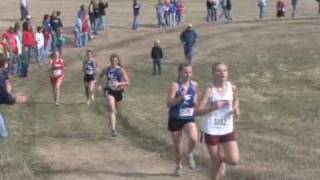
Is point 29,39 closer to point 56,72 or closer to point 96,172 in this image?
point 56,72

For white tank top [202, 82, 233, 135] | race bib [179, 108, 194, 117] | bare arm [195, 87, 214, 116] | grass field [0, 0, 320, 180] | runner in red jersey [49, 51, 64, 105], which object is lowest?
grass field [0, 0, 320, 180]

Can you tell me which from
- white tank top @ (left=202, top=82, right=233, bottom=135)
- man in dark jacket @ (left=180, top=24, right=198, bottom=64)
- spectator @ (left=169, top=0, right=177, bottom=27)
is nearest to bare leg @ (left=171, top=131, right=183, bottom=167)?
white tank top @ (left=202, top=82, right=233, bottom=135)

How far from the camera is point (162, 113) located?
2044 cm

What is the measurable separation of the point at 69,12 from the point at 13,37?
2049cm

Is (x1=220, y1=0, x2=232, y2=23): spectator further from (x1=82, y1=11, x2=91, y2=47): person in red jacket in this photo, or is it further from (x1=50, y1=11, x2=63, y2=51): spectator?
(x1=50, y1=11, x2=63, y2=51): spectator

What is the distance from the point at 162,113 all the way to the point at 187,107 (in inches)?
306

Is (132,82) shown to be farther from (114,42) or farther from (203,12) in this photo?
(203,12)

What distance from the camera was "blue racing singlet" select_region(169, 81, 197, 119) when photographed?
12.6 meters

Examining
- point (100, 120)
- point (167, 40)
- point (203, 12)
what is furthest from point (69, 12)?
point (100, 120)

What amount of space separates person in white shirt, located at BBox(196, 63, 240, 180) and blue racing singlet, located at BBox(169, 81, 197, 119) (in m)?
1.16

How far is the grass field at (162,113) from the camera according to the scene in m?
14.3

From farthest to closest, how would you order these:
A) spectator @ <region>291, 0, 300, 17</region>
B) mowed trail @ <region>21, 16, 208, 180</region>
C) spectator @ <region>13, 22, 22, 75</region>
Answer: spectator @ <region>291, 0, 300, 17</region>
spectator @ <region>13, 22, 22, 75</region>
mowed trail @ <region>21, 16, 208, 180</region>

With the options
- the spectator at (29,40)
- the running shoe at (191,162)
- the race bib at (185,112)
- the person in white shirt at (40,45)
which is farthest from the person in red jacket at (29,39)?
the race bib at (185,112)

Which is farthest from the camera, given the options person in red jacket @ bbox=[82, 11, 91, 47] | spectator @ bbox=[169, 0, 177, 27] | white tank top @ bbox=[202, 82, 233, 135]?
spectator @ bbox=[169, 0, 177, 27]
